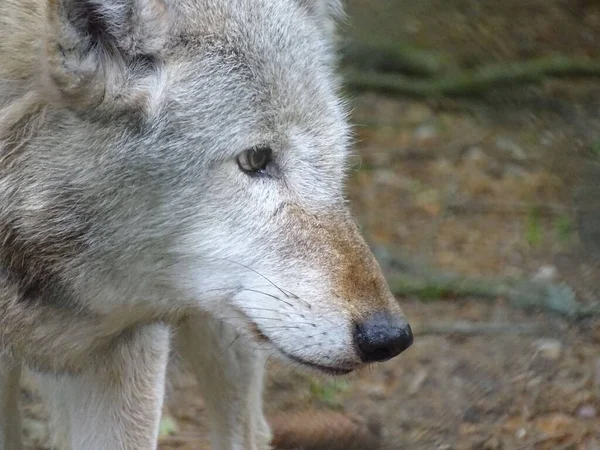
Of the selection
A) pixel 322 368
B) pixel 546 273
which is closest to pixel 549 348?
pixel 546 273

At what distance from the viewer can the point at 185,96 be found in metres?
2.80

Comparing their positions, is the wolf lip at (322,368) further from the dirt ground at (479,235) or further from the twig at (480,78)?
the twig at (480,78)

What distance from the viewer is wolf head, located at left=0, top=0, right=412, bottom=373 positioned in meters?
2.73

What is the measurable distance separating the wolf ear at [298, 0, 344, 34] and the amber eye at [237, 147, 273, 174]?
0.64m

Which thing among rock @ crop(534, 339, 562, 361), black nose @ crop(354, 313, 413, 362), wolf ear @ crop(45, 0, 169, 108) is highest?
wolf ear @ crop(45, 0, 169, 108)

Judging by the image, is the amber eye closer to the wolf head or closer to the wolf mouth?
the wolf head

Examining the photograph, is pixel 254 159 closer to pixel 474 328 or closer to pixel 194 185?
pixel 194 185

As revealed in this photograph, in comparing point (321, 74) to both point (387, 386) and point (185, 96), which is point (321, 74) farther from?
point (387, 386)

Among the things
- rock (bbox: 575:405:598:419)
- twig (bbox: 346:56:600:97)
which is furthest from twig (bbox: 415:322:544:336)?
twig (bbox: 346:56:600:97)

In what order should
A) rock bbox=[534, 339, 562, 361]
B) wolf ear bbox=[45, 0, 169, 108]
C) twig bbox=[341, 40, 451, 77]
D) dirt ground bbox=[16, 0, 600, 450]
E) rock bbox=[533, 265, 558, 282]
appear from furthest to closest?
twig bbox=[341, 40, 451, 77] → rock bbox=[533, 265, 558, 282] → rock bbox=[534, 339, 562, 361] → dirt ground bbox=[16, 0, 600, 450] → wolf ear bbox=[45, 0, 169, 108]

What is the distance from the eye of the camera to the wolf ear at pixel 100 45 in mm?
2641

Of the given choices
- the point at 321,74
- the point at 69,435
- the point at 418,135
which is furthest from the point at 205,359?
the point at 418,135

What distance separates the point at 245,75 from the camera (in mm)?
2855

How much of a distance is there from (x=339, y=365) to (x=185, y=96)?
88 centimetres
